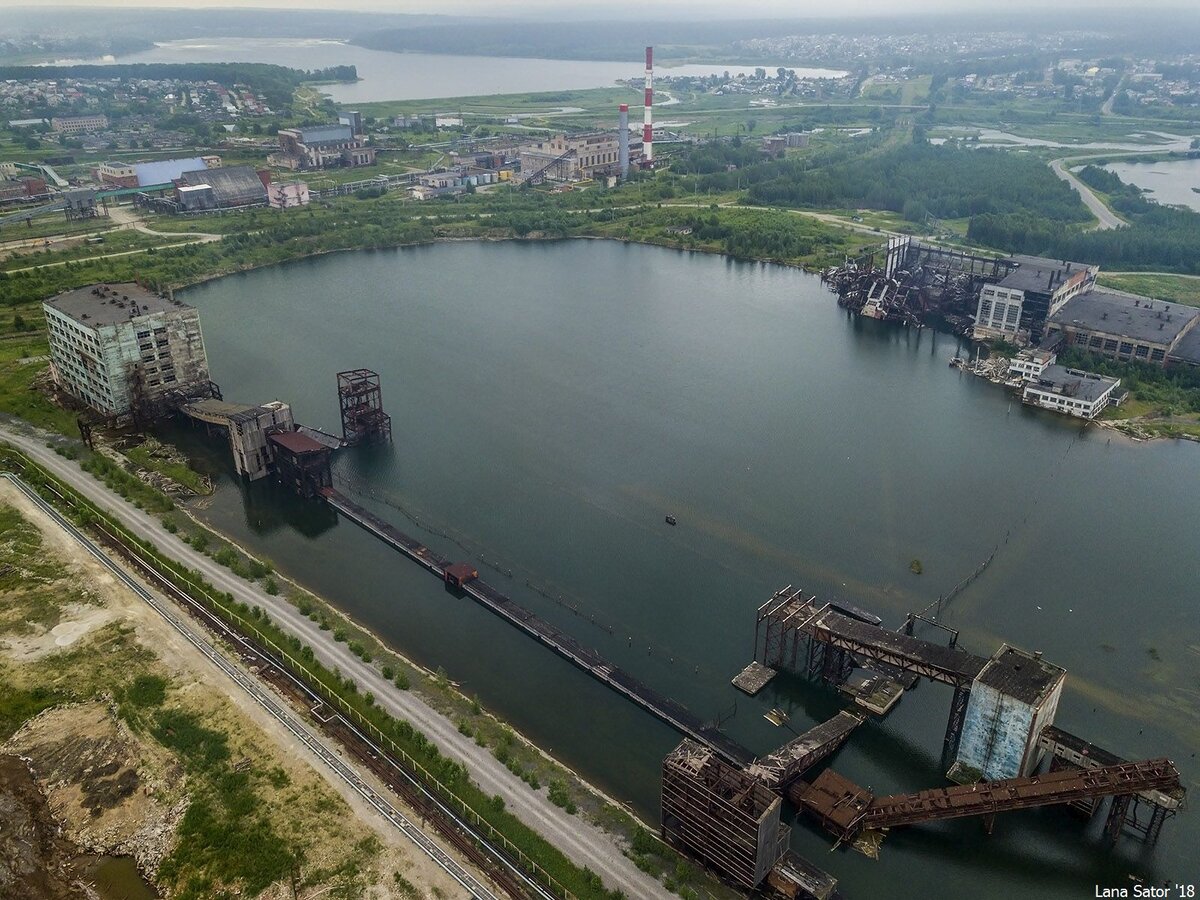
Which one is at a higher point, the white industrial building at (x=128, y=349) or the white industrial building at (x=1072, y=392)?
the white industrial building at (x=128, y=349)

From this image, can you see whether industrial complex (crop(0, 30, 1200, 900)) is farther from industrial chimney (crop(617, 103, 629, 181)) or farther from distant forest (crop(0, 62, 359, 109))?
distant forest (crop(0, 62, 359, 109))

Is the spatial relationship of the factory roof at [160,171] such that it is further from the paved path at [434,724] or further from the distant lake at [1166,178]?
the distant lake at [1166,178]

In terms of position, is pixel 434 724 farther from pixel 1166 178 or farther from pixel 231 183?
pixel 1166 178

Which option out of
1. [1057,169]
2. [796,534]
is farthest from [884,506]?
[1057,169]

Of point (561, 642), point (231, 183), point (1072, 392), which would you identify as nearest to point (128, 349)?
point (561, 642)

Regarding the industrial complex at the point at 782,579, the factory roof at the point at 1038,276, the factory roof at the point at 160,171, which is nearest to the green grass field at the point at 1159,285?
the industrial complex at the point at 782,579

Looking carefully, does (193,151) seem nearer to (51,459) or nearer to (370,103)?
(370,103)
